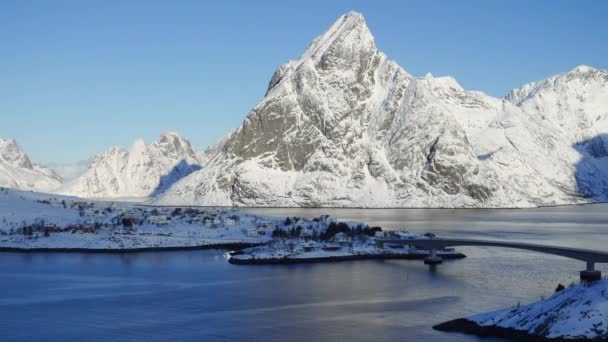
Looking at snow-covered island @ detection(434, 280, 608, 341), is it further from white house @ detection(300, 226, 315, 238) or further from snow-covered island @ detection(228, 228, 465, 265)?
white house @ detection(300, 226, 315, 238)

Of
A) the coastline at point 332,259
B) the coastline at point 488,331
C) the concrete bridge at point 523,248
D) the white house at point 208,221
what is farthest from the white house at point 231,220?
the coastline at point 488,331

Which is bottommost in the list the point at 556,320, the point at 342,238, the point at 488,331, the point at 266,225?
the point at 488,331

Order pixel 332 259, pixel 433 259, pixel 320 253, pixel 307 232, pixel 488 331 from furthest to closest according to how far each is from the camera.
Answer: pixel 307 232 < pixel 320 253 < pixel 332 259 < pixel 433 259 < pixel 488 331

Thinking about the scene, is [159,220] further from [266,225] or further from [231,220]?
[266,225]

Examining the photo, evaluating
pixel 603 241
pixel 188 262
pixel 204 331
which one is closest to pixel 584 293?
pixel 204 331

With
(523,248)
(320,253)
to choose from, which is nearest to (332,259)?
(320,253)

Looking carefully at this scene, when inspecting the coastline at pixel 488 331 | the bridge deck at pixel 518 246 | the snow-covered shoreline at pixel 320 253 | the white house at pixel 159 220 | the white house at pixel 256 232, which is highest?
the white house at pixel 159 220

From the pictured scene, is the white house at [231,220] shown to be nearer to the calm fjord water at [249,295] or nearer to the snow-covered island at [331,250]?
the snow-covered island at [331,250]

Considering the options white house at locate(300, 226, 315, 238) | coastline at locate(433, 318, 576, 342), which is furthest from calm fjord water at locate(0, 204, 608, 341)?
white house at locate(300, 226, 315, 238)
